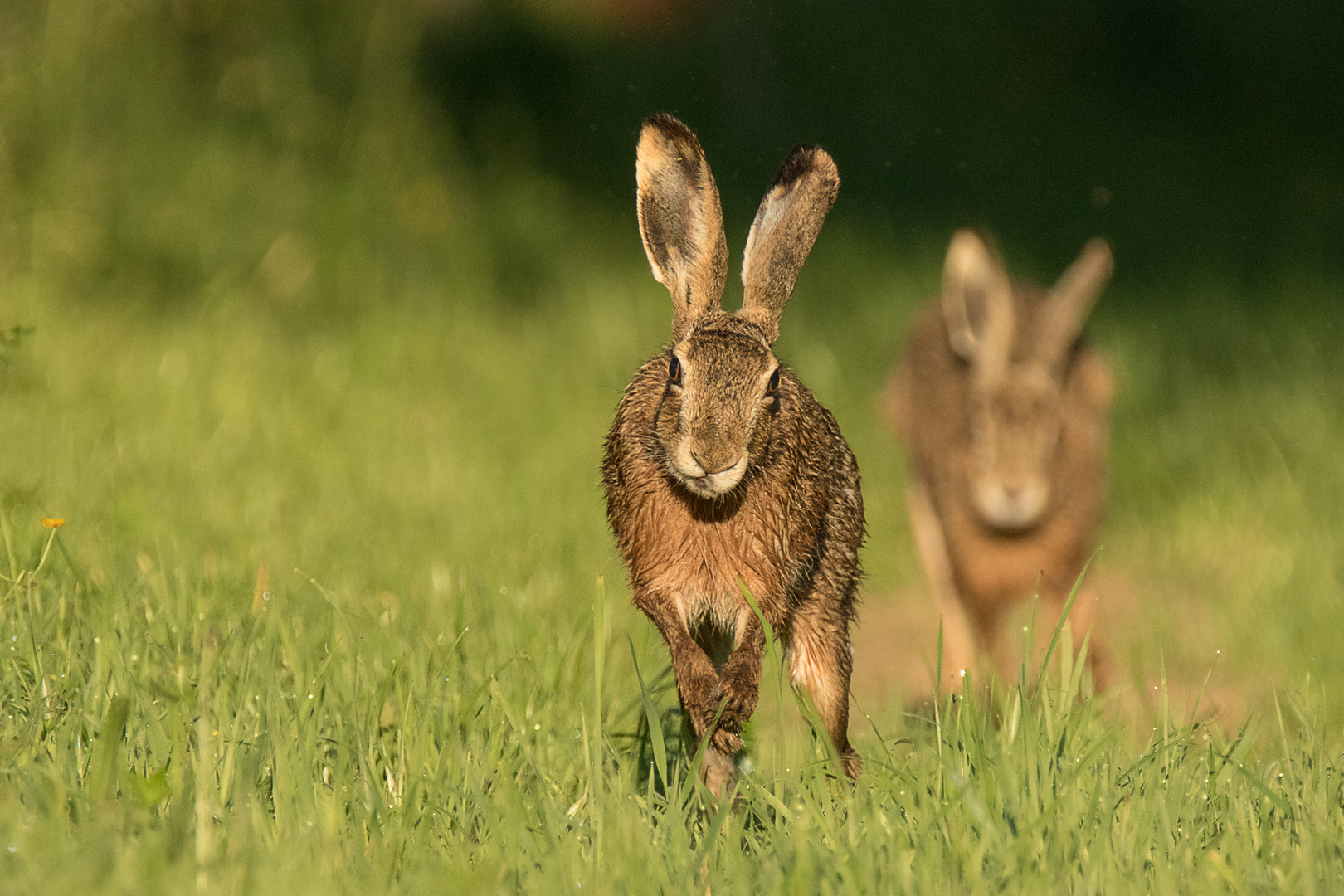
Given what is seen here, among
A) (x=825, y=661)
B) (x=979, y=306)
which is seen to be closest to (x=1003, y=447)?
(x=979, y=306)

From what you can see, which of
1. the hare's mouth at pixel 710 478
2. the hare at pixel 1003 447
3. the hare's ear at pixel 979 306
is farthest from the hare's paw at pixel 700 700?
the hare's ear at pixel 979 306

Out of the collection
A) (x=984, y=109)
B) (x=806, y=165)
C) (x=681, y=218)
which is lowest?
(x=681, y=218)

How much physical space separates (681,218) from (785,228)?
217 mm

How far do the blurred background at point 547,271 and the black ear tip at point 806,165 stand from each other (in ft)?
4.72

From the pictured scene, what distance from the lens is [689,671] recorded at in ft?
8.96

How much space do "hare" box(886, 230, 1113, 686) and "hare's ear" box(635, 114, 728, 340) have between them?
7.10ft

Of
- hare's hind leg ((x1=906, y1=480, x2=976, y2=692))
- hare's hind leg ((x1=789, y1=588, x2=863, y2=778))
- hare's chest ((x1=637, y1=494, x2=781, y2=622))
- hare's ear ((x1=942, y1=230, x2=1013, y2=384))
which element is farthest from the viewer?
hare's hind leg ((x1=906, y1=480, x2=976, y2=692))

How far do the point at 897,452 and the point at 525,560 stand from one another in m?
2.89

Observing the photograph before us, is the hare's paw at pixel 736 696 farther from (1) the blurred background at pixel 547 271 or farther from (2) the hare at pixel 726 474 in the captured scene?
(1) the blurred background at pixel 547 271

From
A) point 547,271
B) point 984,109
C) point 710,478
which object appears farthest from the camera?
point 984,109

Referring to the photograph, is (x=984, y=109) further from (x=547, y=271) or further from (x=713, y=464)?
(x=713, y=464)

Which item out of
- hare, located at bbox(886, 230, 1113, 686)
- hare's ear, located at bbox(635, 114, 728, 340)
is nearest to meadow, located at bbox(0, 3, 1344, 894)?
hare, located at bbox(886, 230, 1113, 686)

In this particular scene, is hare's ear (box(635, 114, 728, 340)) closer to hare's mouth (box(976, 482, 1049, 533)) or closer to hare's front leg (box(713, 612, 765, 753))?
hare's front leg (box(713, 612, 765, 753))

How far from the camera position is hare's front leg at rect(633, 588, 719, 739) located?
8.89 feet
